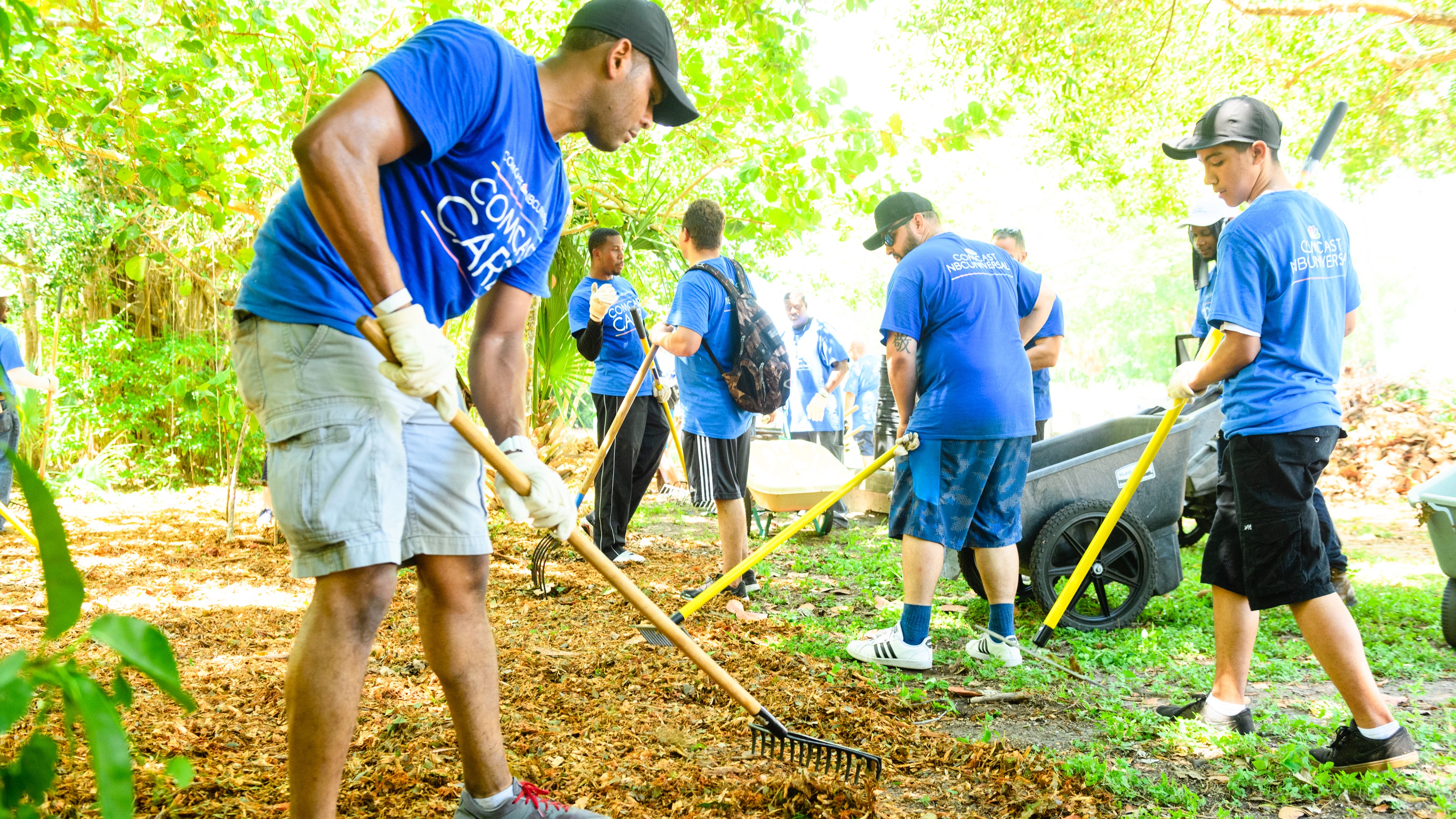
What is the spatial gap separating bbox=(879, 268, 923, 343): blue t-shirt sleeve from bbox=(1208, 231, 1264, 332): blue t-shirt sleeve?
3.90 ft

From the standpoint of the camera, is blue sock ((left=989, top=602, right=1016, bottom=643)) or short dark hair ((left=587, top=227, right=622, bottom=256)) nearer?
blue sock ((left=989, top=602, right=1016, bottom=643))

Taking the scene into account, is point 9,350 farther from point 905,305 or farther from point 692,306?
point 905,305

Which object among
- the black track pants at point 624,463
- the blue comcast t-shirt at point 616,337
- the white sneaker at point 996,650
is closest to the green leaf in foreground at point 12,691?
the white sneaker at point 996,650

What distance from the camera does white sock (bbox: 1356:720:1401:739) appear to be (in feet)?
8.16

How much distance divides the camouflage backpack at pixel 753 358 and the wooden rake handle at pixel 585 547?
90.6 inches

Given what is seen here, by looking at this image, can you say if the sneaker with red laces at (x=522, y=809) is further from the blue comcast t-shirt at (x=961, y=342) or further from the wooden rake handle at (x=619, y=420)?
the wooden rake handle at (x=619, y=420)

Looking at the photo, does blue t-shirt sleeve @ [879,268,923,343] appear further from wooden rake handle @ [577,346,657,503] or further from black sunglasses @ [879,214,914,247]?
→ wooden rake handle @ [577,346,657,503]

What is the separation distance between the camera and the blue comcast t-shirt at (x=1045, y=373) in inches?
179

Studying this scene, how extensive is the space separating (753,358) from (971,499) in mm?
1401

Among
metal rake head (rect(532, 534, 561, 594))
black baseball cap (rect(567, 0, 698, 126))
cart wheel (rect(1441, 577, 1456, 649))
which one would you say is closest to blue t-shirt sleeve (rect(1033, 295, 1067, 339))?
cart wheel (rect(1441, 577, 1456, 649))

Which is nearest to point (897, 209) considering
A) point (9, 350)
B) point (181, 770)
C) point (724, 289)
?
point (724, 289)

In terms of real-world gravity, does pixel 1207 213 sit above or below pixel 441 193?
above

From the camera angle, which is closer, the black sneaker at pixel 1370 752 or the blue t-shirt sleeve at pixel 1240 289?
the black sneaker at pixel 1370 752

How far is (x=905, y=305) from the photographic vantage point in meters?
3.68
